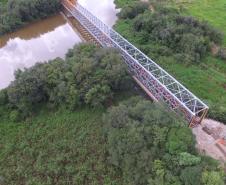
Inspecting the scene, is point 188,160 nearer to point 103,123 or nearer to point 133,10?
point 103,123

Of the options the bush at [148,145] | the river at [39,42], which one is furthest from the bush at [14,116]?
the bush at [148,145]

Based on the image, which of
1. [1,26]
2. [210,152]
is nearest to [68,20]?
[1,26]

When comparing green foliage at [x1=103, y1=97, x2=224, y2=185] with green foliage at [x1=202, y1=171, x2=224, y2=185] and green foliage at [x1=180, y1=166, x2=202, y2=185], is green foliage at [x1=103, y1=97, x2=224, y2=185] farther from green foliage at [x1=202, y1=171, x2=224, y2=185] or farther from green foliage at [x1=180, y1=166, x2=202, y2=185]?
green foliage at [x1=202, y1=171, x2=224, y2=185]

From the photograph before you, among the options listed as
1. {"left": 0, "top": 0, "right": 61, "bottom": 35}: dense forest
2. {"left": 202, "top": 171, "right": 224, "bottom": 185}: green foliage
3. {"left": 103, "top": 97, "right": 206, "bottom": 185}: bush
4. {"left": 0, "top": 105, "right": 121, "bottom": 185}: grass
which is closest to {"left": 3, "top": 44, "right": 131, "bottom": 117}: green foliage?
{"left": 0, "top": 105, "right": 121, "bottom": 185}: grass

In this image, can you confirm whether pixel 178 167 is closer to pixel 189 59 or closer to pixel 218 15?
pixel 189 59

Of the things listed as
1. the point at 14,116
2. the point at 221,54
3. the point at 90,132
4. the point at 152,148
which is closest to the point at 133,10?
the point at 221,54

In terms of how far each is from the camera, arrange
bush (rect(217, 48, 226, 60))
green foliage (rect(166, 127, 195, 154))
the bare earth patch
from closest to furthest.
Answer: green foliage (rect(166, 127, 195, 154)) → the bare earth patch → bush (rect(217, 48, 226, 60))

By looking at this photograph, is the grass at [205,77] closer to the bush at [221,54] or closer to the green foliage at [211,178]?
the bush at [221,54]

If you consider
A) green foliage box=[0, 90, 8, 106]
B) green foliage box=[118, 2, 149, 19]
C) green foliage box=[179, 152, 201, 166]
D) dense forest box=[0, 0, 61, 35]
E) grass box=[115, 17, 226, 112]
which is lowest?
grass box=[115, 17, 226, 112]
